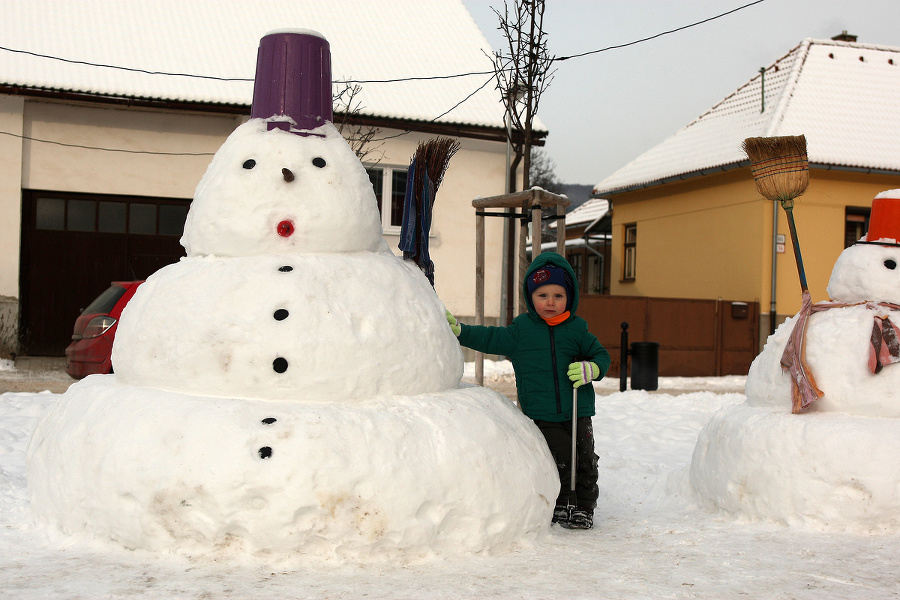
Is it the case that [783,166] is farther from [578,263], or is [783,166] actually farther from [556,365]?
[578,263]

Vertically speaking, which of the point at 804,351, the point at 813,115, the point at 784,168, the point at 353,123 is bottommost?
the point at 804,351

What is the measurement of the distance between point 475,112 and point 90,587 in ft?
42.0

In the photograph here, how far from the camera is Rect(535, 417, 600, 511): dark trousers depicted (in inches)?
187

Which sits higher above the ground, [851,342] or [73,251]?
[73,251]

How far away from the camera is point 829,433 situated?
15.1 ft

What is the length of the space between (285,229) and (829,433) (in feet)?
10.2

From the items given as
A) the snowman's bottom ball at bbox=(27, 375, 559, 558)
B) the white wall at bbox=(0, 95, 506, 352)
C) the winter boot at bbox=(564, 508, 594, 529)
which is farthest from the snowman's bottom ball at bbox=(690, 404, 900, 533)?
the white wall at bbox=(0, 95, 506, 352)

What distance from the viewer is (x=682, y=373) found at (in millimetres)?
15469

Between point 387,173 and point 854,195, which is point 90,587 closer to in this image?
point 387,173

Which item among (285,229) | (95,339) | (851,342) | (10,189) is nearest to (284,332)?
(285,229)

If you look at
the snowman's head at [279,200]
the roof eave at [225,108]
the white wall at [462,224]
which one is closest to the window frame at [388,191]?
the white wall at [462,224]

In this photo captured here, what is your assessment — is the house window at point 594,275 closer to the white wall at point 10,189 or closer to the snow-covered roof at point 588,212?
the snow-covered roof at point 588,212

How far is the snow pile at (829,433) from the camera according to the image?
4.52 metres

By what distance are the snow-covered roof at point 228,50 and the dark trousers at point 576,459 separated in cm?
1024
